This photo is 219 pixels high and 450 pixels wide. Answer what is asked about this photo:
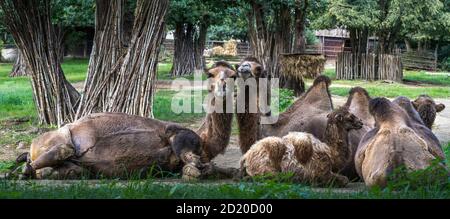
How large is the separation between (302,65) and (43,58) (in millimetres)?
8186

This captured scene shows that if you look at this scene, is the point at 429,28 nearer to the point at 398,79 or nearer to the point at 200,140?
the point at 398,79

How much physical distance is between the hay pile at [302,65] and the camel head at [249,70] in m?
11.1

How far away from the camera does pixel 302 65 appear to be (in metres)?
19.4

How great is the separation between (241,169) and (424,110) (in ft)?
10.1

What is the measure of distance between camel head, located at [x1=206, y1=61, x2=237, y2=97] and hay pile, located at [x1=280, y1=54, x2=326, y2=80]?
11.4 m

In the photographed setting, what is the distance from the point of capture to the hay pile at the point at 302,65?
19078mm

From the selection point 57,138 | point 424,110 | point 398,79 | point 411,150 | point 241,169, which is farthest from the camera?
point 398,79

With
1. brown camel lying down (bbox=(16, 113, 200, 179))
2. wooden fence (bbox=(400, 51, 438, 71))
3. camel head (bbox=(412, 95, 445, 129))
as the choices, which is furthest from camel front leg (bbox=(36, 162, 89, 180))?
wooden fence (bbox=(400, 51, 438, 71))

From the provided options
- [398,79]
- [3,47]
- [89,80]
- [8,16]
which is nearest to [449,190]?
[89,80]

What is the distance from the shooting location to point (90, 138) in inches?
312

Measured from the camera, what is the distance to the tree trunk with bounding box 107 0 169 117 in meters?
11.5

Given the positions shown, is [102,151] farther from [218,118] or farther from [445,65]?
[445,65]

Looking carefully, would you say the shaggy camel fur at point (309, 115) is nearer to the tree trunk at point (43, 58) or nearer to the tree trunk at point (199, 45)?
the tree trunk at point (43, 58)

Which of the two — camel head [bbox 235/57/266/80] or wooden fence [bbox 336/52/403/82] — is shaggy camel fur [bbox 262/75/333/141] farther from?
wooden fence [bbox 336/52/403/82]
